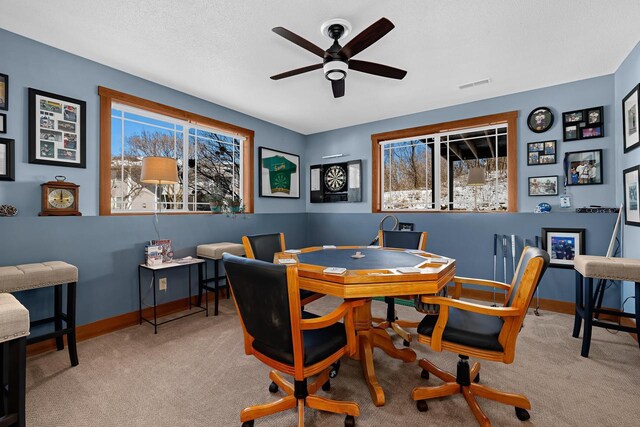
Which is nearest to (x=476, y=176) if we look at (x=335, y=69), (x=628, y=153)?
(x=628, y=153)

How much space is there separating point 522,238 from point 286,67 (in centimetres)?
358

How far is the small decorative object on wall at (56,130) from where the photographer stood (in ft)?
8.61

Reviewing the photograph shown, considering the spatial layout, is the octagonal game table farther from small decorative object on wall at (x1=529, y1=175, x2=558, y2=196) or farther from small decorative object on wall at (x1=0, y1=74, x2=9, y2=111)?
small decorative object on wall at (x1=0, y1=74, x2=9, y2=111)

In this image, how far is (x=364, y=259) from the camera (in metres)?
2.38

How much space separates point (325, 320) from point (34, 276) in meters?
2.26

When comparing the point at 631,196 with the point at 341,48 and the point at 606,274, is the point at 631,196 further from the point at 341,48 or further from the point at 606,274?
the point at 341,48

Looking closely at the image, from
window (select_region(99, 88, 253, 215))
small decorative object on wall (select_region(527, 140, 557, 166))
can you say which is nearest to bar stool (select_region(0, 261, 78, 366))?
window (select_region(99, 88, 253, 215))

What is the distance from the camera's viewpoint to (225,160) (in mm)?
4516

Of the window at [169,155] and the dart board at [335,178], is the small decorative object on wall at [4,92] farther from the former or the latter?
the dart board at [335,178]

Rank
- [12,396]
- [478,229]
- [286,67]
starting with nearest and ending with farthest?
[12,396] < [286,67] < [478,229]

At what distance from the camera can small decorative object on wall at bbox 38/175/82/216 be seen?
A: 8.61ft

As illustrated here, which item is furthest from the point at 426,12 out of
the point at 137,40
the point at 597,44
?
the point at 137,40

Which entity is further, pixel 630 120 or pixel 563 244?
pixel 563 244

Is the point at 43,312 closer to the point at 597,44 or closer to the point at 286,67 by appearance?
the point at 286,67
